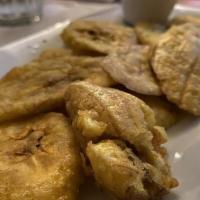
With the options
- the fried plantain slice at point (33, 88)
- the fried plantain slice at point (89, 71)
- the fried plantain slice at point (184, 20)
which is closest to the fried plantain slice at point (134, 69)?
the fried plantain slice at point (89, 71)

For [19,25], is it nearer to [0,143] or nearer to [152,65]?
[152,65]

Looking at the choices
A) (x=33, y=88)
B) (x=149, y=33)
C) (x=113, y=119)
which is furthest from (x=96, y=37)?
(x=113, y=119)

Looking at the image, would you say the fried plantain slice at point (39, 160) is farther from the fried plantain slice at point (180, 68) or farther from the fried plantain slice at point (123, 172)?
the fried plantain slice at point (180, 68)

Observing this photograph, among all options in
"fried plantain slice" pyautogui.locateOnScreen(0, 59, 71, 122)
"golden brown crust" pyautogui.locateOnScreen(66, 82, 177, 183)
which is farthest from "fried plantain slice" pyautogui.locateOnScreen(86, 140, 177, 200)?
"fried plantain slice" pyautogui.locateOnScreen(0, 59, 71, 122)

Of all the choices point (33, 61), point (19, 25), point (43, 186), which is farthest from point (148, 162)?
point (19, 25)

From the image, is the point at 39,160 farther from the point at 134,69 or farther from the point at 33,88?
the point at 134,69

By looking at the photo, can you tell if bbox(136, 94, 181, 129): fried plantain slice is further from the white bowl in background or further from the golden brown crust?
the white bowl in background

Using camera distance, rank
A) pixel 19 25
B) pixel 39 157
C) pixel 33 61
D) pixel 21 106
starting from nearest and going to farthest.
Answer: pixel 39 157
pixel 21 106
pixel 33 61
pixel 19 25
